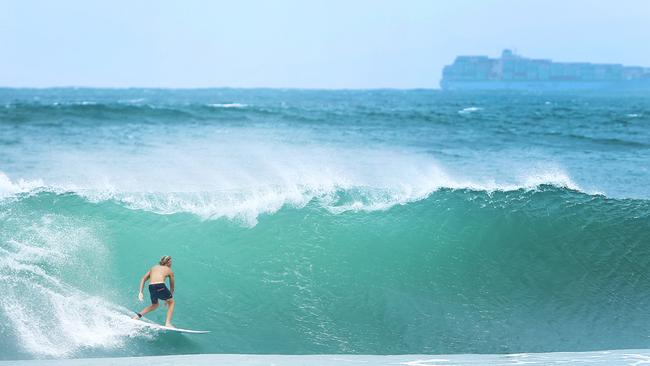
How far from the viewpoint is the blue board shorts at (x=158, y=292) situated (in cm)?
864

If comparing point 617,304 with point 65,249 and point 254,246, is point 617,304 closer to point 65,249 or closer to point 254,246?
point 254,246

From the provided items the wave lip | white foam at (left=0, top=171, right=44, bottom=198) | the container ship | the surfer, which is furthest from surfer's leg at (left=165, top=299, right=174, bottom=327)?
the container ship

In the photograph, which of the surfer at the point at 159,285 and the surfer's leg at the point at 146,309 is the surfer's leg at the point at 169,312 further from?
the surfer's leg at the point at 146,309

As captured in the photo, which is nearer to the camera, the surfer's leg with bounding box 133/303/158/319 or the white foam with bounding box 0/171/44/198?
the surfer's leg with bounding box 133/303/158/319

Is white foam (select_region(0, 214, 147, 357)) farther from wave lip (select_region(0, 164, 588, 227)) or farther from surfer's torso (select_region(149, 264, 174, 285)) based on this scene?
wave lip (select_region(0, 164, 588, 227))

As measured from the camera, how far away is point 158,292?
28.4 ft

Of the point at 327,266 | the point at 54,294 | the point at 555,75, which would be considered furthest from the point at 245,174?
the point at 555,75

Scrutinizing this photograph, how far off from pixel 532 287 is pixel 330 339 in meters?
3.47

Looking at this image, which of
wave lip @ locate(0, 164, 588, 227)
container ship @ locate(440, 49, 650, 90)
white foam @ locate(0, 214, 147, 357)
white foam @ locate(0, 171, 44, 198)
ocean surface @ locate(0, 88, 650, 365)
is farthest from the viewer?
container ship @ locate(440, 49, 650, 90)

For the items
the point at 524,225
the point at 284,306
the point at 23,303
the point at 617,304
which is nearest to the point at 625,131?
the point at 524,225

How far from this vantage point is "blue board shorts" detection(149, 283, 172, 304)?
8641 millimetres

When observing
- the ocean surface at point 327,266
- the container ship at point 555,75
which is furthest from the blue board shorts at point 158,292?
the container ship at point 555,75

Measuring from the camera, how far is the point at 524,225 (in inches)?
489

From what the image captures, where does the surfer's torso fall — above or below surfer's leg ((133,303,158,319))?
above
